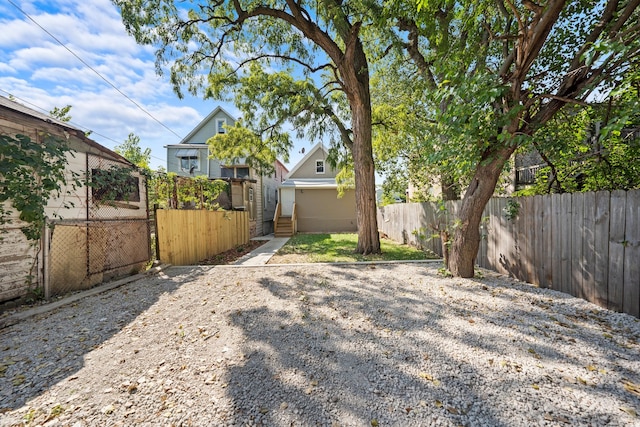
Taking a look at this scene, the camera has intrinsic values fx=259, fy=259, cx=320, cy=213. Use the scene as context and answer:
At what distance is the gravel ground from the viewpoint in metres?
1.92

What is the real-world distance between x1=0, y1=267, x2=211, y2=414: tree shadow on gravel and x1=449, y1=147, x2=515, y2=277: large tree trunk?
5700 millimetres

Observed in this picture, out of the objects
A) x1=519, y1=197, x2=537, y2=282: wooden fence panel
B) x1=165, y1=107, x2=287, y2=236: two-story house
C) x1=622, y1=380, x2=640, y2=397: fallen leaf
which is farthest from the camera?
x1=165, y1=107, x2=287, y2=236: two-story house

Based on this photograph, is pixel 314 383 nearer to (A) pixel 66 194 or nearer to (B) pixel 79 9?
(A) pixel 66 194

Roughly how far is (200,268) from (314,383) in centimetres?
545

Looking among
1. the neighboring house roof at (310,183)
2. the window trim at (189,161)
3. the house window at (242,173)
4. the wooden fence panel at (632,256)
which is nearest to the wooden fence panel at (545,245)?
the wooden fence panel at (632,256)

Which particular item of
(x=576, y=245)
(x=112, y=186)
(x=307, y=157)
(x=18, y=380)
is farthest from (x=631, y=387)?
(x=307, y=157)

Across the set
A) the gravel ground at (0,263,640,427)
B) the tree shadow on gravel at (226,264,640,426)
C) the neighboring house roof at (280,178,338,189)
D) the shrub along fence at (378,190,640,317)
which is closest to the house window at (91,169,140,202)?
the gravel ground at (0,263,640,427)

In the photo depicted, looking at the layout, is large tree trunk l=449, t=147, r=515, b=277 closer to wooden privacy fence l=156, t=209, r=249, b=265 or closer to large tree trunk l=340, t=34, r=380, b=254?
large tree trunk l=340, t=34, r=380, b=254

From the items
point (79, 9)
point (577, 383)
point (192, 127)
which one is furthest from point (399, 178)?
point (192, 127)

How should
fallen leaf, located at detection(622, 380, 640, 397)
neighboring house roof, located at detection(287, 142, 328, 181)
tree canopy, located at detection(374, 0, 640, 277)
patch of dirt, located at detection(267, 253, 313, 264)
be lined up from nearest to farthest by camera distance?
fallen leaf, located at detection(622, 380, 640, 397)
tree canopy, located at detection(374, 0, 640, 277)
patch of dirt, located at detection(267, 253, 313, 264)
neighboring house roof, located at detection(287, 142, 328, 181)

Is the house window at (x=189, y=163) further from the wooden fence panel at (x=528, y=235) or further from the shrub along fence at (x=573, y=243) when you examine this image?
the wooden fence panel at (x=528, y=235)

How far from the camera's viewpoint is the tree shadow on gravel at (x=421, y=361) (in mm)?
1906

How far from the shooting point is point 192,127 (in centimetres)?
1850

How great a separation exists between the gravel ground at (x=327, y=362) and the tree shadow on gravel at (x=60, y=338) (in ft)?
0.06
